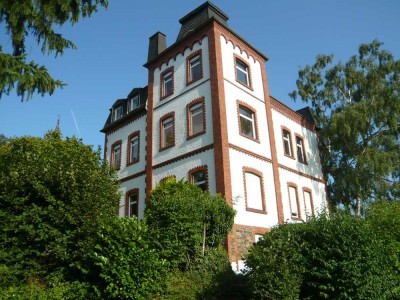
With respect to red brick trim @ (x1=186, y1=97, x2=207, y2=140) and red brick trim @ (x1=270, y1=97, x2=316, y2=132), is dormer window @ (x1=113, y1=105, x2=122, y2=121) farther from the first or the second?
red brick trim @ (x1=270, y1=97, x2=316, y2=132)

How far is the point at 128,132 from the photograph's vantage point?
23.4 m

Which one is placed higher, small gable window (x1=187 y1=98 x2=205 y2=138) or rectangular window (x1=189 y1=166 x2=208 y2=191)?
small gable window (x1=187 y1=98 x2=205 y2=138)

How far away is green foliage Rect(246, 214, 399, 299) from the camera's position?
8.84m

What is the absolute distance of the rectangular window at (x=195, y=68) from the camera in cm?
1861

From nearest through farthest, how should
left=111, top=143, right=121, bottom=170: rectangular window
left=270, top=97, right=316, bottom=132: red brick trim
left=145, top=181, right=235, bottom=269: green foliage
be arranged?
left=145, top=181, right=235, bottom=269: green foliage → left=270, top=97, right=316, bottom=132: red brick trim → left=111, top=143, right=121, bottom=170: rectangular window

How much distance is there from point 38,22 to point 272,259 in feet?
27.7

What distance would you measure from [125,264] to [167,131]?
11.9 metres

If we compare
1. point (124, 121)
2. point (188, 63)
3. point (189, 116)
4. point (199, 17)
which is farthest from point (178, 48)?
point (124, 121)

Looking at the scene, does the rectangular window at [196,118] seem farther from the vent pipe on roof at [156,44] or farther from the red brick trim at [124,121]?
the vent pipe on roof at [156,44]

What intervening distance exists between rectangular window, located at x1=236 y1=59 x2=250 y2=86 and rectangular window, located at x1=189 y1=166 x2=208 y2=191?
5790 mm

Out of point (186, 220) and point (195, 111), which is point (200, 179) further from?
point (186, 220)

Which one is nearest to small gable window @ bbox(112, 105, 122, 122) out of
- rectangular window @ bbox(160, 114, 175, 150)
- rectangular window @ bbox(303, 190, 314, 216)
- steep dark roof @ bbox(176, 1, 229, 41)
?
rectangular window @ bbox(160, 114, 175, 150)

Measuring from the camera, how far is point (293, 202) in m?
20.0

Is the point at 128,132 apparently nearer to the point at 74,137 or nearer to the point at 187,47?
the point at 187,47
